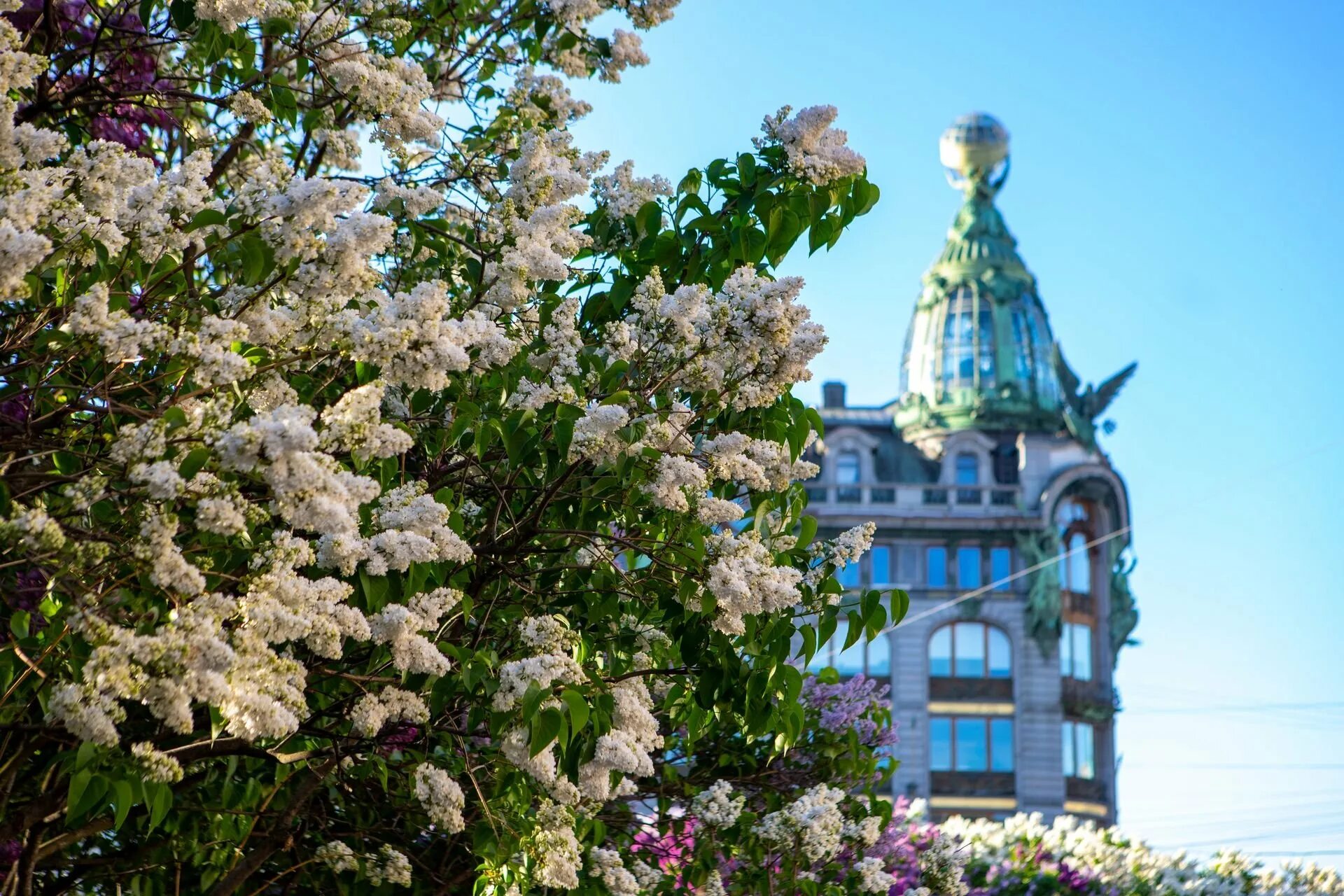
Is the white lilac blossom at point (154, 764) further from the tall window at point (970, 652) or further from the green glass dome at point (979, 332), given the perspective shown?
the green glass dome at point (979, 332)

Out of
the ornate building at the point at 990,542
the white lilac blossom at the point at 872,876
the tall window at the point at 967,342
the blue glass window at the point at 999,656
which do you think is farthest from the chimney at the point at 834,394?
the white lilac blossom at the point at 872,876

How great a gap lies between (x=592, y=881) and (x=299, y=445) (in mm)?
3822

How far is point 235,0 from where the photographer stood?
602 cm

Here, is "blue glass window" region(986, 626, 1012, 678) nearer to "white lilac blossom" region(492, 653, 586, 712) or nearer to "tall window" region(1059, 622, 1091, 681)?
"tall window" region(1059, 622, 1091, 681)

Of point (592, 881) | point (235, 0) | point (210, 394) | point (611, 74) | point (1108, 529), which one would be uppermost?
point (1108, 529)

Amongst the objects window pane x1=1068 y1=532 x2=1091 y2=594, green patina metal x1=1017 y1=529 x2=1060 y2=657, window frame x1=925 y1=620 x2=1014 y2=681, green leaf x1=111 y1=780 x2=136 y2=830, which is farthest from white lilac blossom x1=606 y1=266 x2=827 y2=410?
window pane x1=1068 y1=532 x2=1091 y2=594

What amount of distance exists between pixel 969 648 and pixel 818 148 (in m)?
49.5

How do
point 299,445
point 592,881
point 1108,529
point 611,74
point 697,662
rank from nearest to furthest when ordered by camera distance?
point 299,445 → point 697,662 → point 592,881 → point 611,74 → point 1108,529

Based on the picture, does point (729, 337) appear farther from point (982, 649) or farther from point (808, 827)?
point (982, 649)

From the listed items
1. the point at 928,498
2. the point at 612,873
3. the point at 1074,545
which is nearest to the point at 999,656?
the point at 1074,545

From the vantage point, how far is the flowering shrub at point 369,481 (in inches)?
179

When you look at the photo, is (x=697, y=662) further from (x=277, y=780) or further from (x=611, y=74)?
(x=611, y=74)

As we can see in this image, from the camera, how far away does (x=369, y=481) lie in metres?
4.43

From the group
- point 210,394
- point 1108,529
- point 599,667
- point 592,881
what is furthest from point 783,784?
point 1108,529
